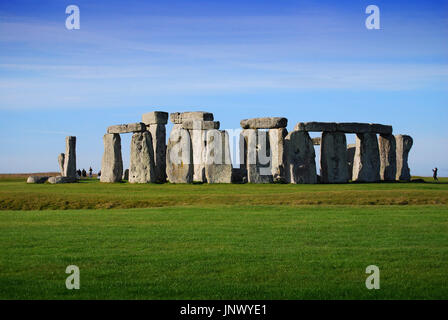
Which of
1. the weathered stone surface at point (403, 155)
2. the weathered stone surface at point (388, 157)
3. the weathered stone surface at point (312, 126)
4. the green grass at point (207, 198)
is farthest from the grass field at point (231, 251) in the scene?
the weathered stone surface at point (403, 155)

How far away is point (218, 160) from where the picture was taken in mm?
26984

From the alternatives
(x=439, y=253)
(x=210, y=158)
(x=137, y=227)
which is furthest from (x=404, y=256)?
(x=210, y=158)

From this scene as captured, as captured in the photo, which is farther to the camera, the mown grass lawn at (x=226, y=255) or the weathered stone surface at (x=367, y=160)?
the weathered stone surface at (x=367, y=160)

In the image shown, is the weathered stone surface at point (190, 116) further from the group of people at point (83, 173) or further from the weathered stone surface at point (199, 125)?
the group of people at point (83, 173)

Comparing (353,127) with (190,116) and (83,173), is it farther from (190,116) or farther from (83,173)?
(83,173)

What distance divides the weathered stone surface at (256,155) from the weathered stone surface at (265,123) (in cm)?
50

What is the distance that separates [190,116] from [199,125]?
5.55 feet

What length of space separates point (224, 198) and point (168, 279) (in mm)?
12335

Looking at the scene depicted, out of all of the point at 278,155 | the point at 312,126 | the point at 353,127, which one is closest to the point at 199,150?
the point at 278,155

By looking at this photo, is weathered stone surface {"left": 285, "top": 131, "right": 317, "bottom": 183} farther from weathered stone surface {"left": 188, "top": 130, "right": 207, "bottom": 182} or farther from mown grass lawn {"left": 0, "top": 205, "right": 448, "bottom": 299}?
A: mown grass lawn {"left": 0, "top": 205, "right": 448, "bottom": 299}

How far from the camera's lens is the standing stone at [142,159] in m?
28.2

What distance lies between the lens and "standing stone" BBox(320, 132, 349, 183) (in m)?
28.4
